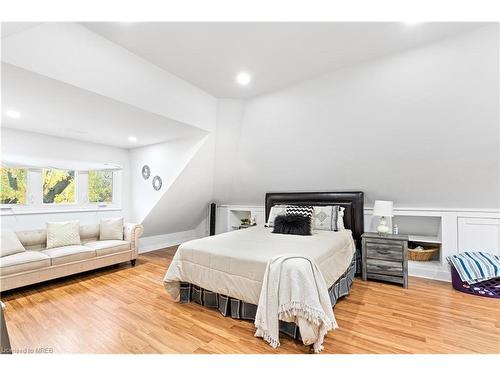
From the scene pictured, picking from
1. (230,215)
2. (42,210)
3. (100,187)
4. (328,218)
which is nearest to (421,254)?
(328,218)

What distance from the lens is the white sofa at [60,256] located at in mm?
2723

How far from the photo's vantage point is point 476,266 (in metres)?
2.73

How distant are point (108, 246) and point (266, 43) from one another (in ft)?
11.7

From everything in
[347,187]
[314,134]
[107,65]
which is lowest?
[347,187]

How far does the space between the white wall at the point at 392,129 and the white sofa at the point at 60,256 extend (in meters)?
2.25

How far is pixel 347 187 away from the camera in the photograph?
378cm

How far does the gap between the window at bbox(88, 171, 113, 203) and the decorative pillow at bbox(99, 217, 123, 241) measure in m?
0.85

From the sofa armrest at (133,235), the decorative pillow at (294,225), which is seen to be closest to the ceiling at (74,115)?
the sofa armrest at (133,235)

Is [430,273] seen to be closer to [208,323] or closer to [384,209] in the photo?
[384,209]

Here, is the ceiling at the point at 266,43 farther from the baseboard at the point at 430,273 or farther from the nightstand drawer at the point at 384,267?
the baseboard at the point at 430,273
